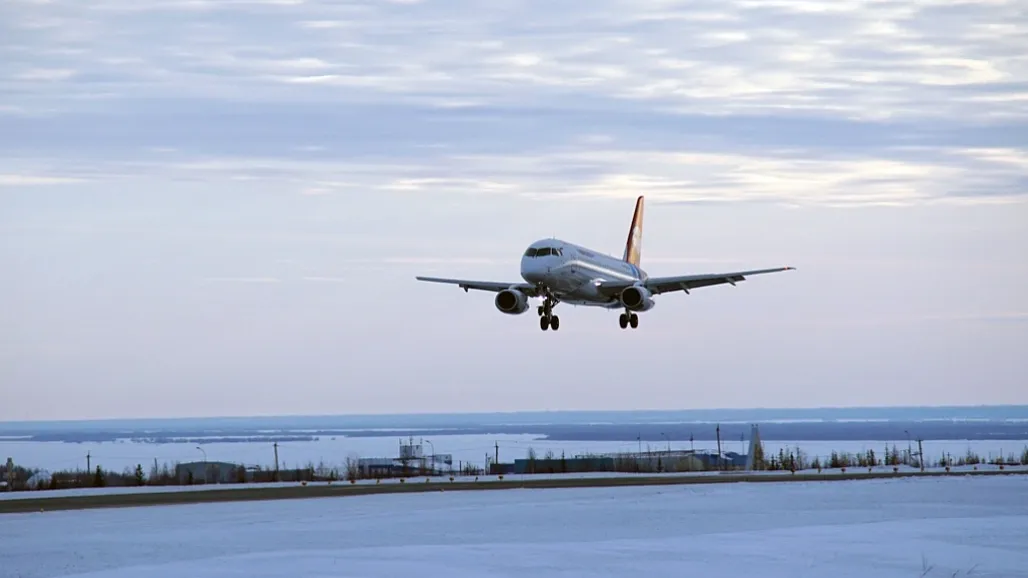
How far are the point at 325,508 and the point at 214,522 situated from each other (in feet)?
19.7

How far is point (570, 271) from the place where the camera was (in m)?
62.6

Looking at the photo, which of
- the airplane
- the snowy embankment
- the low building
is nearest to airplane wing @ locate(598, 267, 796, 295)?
the airplane

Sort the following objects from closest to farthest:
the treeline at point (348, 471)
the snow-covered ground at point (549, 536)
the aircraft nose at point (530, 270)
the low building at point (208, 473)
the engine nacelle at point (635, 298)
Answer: the snow-covered ground at point (549, 536)
the aircraft nose at point (530, 270)
the engine nacelle at point (635, 298)
the treeline at point (348, 471)
the low building at point (208, 473)

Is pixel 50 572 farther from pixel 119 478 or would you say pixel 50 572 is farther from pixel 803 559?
pixel 119 478

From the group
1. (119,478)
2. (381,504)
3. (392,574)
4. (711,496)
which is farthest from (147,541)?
(119,478)

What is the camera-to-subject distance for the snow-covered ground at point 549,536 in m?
34.1

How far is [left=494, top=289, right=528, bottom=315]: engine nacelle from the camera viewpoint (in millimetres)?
66375

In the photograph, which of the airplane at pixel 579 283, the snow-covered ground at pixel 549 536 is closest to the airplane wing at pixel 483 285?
the airplane at pixel 579 283

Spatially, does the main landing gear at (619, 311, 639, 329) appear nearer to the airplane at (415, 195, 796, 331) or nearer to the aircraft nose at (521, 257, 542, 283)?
the airplane at (415, 195, 796, 331)

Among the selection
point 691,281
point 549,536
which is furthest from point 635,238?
point 549,536

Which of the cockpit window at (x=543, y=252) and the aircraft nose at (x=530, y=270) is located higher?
the cockpit window at (x=543, y=252)

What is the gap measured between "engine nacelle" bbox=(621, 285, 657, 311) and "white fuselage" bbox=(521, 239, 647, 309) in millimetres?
1082

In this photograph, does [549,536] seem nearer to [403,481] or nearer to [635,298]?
[635,298]

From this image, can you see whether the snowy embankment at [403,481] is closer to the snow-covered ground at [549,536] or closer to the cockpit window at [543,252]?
the snow-covered ground at [549,536]
